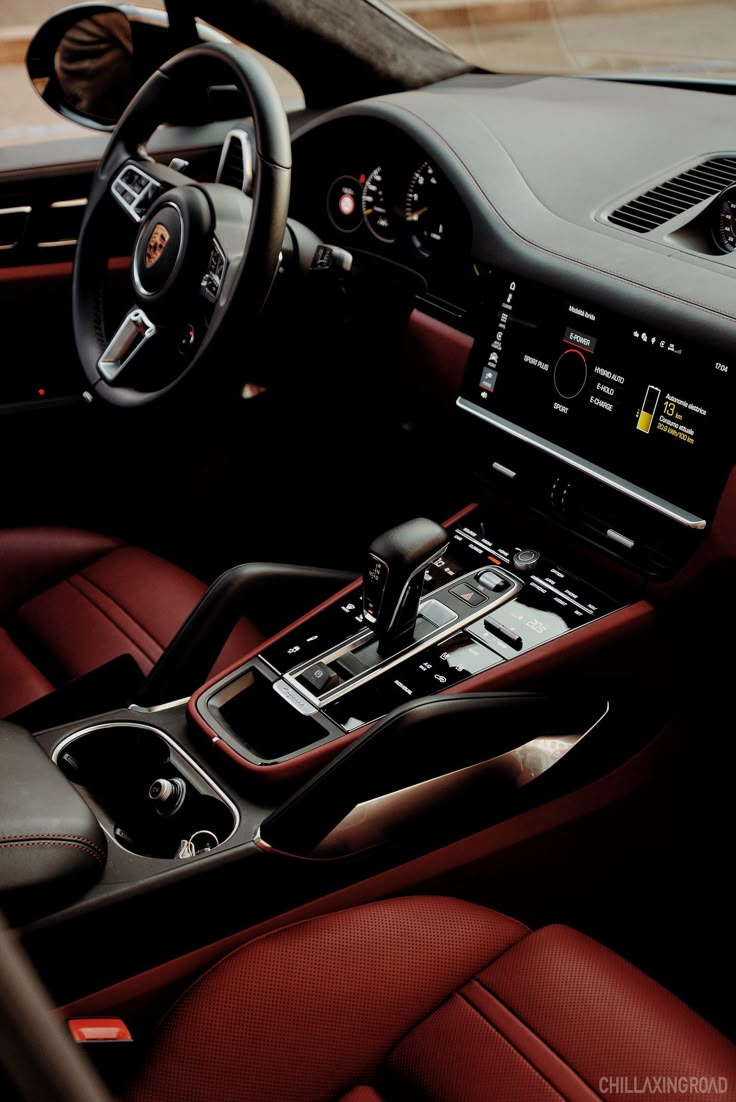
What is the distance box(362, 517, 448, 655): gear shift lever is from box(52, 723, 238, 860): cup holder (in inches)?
12.3

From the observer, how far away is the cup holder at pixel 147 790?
1.29 meters

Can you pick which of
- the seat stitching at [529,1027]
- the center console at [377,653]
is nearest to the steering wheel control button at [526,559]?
the center console at [377,653]

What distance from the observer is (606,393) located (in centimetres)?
150

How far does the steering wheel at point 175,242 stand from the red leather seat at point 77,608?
293 mm

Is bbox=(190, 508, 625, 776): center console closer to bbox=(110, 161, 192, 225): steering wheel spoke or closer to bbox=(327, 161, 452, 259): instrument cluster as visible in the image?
bbox=(327, 161, 452, 259): instrument cluster

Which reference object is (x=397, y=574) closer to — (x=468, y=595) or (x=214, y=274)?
(x=468, y=595)

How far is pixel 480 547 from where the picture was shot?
168cm

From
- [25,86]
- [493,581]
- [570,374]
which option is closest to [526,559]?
[493,581]

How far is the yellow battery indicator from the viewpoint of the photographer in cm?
144

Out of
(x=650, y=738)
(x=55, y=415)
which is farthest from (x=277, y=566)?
(x=55, y=415)

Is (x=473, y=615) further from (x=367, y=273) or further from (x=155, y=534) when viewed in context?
(x=155, y=534)

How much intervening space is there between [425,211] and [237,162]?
0.32 meters

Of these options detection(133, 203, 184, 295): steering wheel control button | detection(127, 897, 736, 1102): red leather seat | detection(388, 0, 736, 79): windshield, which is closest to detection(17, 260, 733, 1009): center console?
detection(127, 897, 736, 1102): red leather seat

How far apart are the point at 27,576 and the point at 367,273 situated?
2.63 ft
